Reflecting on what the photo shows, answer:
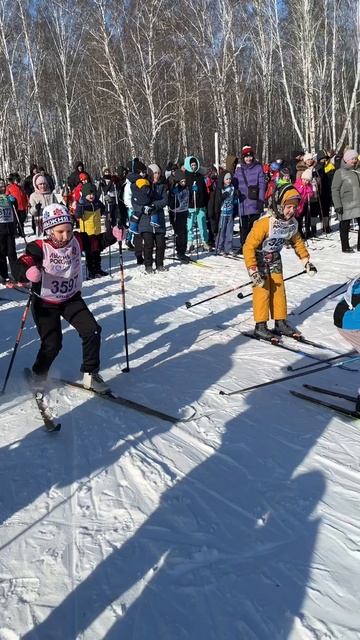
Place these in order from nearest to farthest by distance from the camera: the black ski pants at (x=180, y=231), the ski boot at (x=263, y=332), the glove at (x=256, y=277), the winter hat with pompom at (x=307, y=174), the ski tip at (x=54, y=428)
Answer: the ski tip at (x=54, y=428), the glove at (x=256, y=277), the ski boot at (x=263, y=332), the black ski pants at (x=180, y=231), the winter hat with pompom at (x=307, y=174)

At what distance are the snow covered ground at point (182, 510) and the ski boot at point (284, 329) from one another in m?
0.68

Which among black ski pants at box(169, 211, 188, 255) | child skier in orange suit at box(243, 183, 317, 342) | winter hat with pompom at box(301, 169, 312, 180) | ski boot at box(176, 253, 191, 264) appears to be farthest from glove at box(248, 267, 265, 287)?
winter hat with pompom at box(301, 169, 312, 180)

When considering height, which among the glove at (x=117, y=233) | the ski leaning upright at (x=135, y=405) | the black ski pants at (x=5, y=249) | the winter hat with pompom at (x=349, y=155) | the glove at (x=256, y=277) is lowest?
the ski leaning upright at (x=135, y=405)

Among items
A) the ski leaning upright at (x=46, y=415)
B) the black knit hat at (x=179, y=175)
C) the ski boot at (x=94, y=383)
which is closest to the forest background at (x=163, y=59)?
the black knit hat at (x=179, y=175)

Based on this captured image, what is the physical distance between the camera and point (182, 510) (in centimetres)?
279

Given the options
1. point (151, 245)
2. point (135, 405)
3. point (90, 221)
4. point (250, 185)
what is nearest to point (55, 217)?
point (135, 405)

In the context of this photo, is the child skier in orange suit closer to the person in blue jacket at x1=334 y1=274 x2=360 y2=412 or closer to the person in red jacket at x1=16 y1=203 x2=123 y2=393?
the person in red jacket at x1=16 y1=203 x2=123 y2=393

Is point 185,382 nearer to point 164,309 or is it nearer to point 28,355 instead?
point 28,355

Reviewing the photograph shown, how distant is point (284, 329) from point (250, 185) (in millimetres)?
4678

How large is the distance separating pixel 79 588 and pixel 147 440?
1.37m

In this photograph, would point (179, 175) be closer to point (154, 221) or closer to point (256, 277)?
point (154, 221)

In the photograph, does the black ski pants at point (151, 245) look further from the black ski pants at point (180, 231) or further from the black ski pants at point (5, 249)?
the black ski pants at point (5, 249)

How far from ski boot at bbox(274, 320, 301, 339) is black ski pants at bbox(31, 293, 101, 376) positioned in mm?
2411

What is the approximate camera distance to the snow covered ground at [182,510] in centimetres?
213
